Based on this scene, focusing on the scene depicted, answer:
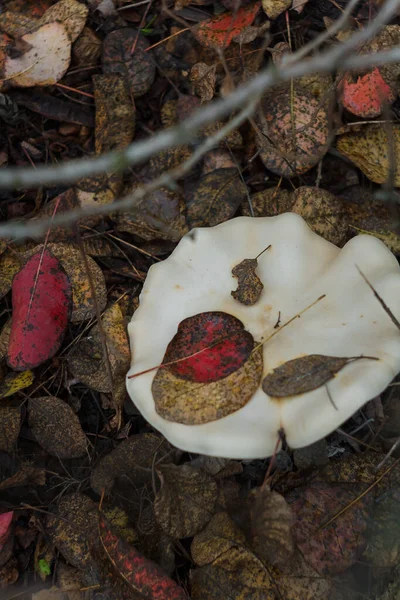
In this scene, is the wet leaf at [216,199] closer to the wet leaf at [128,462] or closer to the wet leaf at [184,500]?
the wet leaf at [128,462]

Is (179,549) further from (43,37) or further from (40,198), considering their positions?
(43,37)

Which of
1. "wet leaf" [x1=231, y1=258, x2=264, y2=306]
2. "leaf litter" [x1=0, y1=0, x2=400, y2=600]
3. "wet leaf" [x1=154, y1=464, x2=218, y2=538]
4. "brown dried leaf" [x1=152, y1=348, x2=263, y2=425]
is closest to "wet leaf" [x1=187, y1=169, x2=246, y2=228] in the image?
"leaf litter" [x1=0, y1=0, x2=400, y2=600]

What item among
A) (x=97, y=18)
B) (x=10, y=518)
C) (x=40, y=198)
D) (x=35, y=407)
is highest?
(x=97, y=18)

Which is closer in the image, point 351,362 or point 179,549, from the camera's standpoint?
point 351,362

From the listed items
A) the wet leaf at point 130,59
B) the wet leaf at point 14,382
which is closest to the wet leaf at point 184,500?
the wet leaf at point 14,382

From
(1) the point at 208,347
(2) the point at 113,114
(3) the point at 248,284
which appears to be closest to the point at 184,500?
(1) the point at 208,347

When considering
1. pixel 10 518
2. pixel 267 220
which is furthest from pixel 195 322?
pixel 10 518
